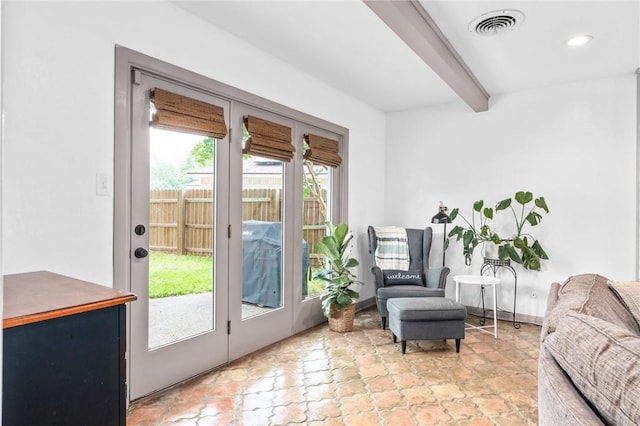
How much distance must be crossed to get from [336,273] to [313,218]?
2.07 ft

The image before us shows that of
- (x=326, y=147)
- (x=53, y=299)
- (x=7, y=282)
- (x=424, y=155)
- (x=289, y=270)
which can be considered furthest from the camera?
(x=424, y=155)

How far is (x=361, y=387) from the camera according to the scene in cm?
257

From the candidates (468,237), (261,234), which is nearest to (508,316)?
(468,237)

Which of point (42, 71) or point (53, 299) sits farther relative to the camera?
point (42, 71)

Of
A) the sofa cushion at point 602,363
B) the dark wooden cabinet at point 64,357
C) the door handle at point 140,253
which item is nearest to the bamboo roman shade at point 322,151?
the door handle at point 140,253

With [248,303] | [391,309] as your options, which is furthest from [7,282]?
[391,309]

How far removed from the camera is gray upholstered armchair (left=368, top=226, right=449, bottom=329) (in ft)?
12.3

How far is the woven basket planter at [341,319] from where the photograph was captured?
3.72 m

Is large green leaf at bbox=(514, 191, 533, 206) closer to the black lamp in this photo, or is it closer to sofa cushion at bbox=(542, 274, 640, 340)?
the black lamp

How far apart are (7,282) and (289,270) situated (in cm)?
233

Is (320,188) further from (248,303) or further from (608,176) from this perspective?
(608,176)

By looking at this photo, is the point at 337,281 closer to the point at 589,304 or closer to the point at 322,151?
the point at 322,151

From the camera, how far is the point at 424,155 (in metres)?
4.84

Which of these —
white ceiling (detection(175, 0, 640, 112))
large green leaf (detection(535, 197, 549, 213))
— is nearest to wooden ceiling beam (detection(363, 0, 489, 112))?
white ceiling (detection(175, 0, 640, 112))
